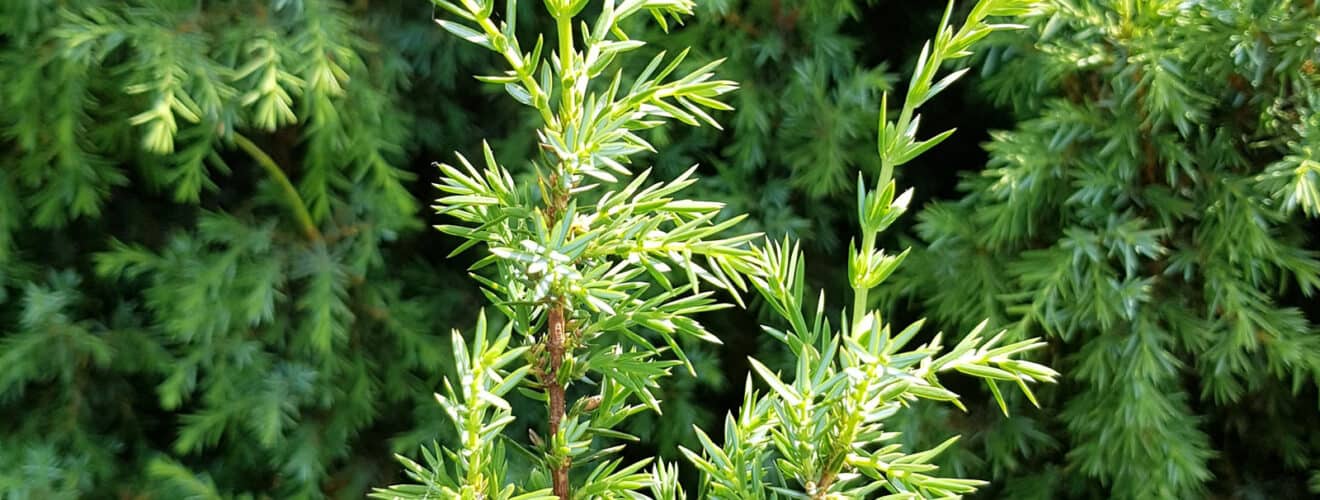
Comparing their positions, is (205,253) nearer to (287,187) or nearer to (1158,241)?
(287,187)

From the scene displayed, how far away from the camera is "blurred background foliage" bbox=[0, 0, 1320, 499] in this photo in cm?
104

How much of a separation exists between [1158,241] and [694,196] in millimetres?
502

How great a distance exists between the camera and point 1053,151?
1089 mm

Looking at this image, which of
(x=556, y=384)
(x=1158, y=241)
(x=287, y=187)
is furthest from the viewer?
(x=287, y=187)

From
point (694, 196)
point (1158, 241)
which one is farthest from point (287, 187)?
point (1158, 241)

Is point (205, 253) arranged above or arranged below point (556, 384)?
below

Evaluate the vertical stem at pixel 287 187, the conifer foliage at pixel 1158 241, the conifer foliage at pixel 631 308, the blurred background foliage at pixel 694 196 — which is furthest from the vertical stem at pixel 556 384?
the vertical stem at pixel 287 187

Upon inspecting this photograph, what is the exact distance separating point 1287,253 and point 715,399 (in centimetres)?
68

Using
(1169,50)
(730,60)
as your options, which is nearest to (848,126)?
(730,60)

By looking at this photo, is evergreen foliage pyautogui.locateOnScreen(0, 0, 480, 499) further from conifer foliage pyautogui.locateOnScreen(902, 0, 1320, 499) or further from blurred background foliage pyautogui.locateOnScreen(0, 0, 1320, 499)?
conifer foliage pyautogui.locateOnScreen(902, 0, 1320, 499)

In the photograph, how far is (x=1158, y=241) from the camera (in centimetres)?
108

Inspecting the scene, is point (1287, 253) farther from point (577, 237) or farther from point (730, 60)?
point (577, 237)

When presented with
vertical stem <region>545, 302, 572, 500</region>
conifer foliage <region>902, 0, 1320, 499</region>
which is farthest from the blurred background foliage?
vertical stem <region>545, 302, 572, 500</region>

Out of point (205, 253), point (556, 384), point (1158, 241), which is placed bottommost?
point (205, 253)
